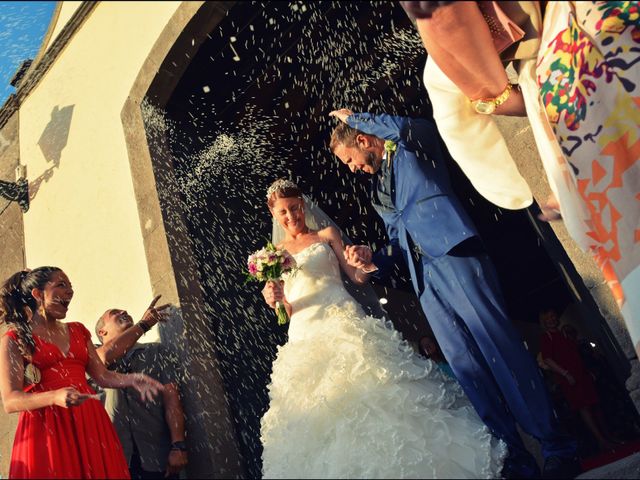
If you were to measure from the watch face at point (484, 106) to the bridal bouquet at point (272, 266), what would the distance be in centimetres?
243

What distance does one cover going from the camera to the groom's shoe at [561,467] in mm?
3914

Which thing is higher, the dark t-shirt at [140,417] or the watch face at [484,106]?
the watch face at [484,106]

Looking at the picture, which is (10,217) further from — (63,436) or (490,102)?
(490,102)

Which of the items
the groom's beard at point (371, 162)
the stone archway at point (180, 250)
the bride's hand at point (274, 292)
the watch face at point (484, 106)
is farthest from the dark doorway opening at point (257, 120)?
the watch face at point (484, 106)

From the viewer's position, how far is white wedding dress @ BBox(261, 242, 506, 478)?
3.88m

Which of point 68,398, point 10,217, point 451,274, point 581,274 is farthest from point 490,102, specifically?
point 10,217

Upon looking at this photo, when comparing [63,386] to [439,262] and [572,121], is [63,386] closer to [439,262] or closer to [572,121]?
[439,262]

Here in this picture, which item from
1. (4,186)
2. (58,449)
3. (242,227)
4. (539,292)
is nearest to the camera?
(58,449)

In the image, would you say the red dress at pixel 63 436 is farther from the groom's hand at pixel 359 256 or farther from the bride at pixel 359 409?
the groom's hand at pixel 359 256


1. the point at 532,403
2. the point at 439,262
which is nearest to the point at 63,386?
the point at 439,262

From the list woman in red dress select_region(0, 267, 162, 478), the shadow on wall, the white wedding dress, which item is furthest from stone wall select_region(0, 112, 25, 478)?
the white wedding dress

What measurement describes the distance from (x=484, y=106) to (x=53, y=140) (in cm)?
546

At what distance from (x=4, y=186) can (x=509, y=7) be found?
20.5 ft

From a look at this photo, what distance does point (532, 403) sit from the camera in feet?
13.5
